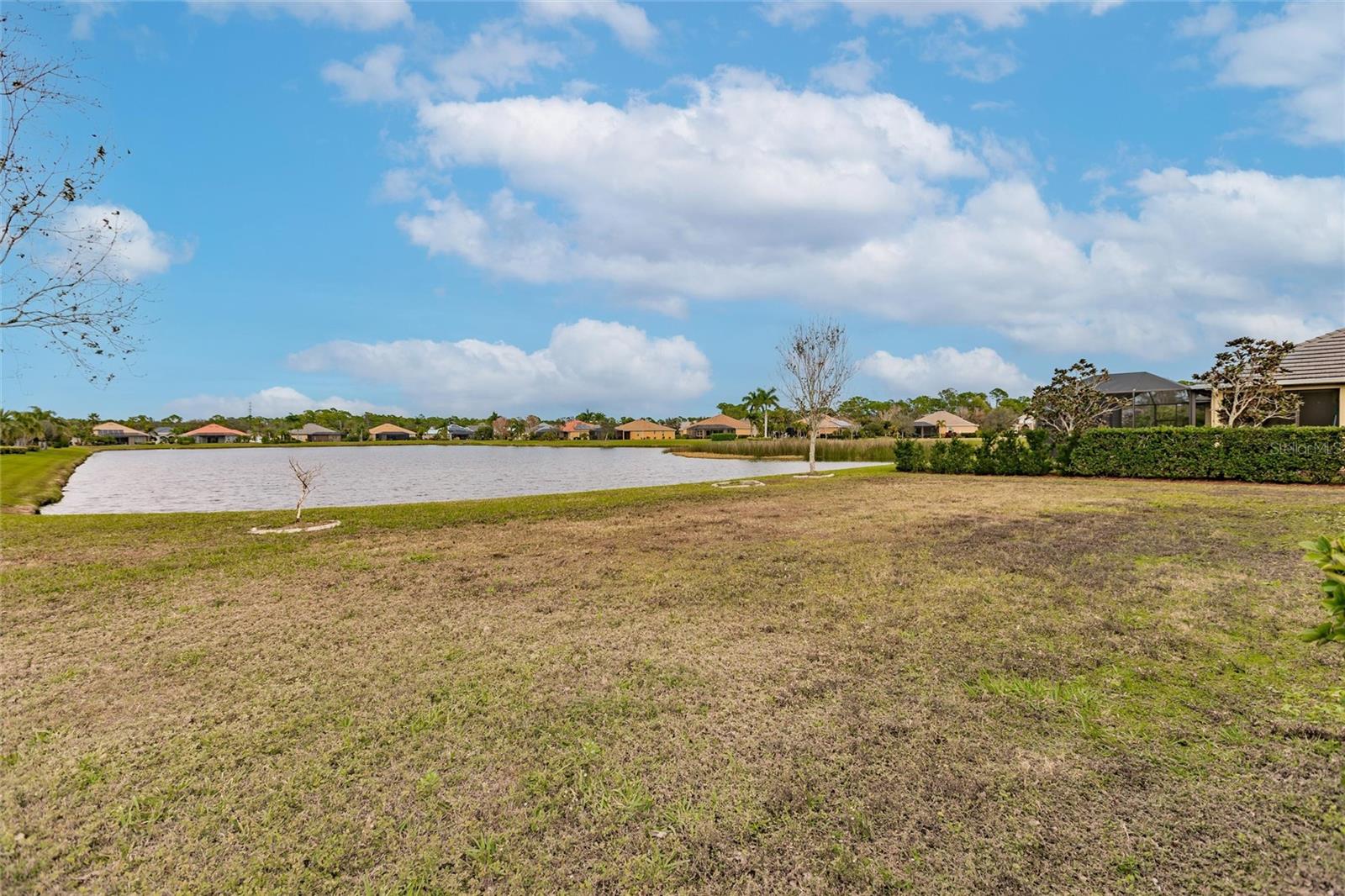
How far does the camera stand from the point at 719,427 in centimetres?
9938

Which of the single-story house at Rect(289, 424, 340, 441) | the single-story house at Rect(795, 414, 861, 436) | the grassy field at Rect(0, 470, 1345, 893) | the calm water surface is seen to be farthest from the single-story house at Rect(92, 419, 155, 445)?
the grassy field at Rect(0, 470, 1345, 893)

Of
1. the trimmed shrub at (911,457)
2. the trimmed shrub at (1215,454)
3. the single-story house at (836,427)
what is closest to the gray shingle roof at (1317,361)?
the trimmed shrub at (1215,454)

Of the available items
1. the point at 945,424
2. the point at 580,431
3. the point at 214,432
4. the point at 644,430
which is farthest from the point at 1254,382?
the point at 214,432

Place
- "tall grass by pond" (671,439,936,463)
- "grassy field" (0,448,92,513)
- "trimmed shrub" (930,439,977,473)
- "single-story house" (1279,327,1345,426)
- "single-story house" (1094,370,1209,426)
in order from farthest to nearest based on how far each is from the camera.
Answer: "tall grass by pond" (671,439,936,463), "single-story house" (1094,370,1209,426), "trimmed shrub" (930,439,977,473), "single-story house" (1279,327,1345,426), "grassy field" (0,448,92,513)

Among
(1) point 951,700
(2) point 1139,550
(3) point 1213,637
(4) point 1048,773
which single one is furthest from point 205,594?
(2) point 1139,550

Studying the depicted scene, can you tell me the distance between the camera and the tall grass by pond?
37625 mm

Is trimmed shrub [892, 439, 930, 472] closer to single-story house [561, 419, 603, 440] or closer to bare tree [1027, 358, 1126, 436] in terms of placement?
bare tree [1027, 358, 1126, 436]

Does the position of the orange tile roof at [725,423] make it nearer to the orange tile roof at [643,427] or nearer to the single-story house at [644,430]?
the single-story house at [644,430]

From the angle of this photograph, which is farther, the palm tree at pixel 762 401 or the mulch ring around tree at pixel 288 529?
the palm tree at pixel 762 401

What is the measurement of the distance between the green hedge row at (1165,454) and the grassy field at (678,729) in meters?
11.4

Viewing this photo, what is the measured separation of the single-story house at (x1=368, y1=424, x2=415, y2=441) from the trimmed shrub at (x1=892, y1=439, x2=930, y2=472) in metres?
111

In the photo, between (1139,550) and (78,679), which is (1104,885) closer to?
(78,679)

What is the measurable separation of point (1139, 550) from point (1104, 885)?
6.90 metres

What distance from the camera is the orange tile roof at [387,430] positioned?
384 feet
